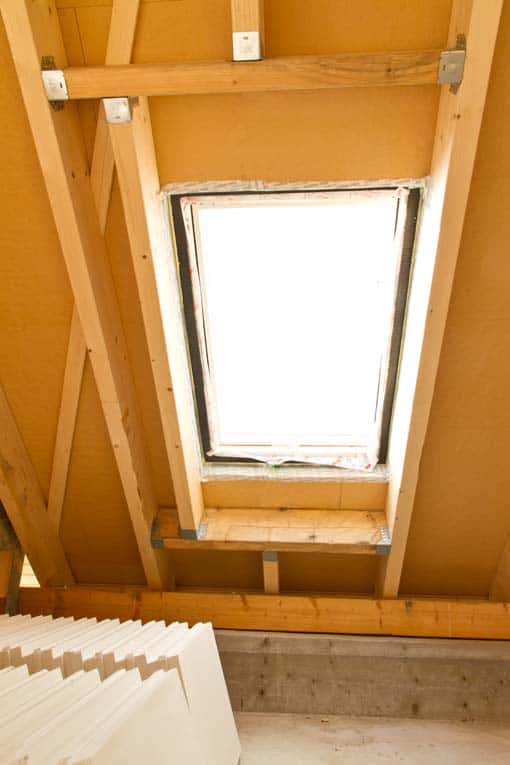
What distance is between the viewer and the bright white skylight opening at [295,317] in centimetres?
175

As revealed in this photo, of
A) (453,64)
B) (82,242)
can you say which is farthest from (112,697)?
(453,64)

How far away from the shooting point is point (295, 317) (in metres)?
1.98

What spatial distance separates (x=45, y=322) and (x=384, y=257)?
4.31 feet

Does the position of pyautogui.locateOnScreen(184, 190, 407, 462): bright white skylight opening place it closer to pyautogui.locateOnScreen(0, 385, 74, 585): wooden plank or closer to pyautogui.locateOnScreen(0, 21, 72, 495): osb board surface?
pyautogui.locateOnScreen(0, 21, 72, 495): osb board surface

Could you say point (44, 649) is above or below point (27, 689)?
below

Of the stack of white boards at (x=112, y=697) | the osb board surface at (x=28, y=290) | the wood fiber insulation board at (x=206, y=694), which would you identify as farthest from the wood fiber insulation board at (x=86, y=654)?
the osb board surface at (x=28, y=290)

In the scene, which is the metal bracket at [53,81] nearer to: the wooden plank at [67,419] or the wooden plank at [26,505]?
the wooden plank at [67,419]

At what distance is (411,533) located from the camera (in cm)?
247

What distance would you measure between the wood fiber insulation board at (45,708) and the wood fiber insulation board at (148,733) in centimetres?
13

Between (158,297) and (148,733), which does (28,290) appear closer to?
(158,297)

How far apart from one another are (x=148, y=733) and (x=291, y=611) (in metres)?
1.60

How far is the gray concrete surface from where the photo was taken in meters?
2.36

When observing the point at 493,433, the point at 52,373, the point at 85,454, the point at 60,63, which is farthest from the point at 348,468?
the point at 60,63

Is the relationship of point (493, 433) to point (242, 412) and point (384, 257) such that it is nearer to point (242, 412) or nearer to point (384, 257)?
point (384, 257)
